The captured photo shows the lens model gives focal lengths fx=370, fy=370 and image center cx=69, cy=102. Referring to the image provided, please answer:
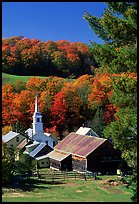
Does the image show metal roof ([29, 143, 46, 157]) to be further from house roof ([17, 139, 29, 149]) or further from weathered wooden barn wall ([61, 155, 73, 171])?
house roof ([17, 139, 29, 149])

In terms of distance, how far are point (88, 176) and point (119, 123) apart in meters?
24.9

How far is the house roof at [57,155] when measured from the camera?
42.4m

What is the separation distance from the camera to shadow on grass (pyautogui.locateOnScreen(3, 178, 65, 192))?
30469mm

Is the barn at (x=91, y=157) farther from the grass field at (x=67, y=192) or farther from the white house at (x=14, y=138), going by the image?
the white house at (x=14, y=138)

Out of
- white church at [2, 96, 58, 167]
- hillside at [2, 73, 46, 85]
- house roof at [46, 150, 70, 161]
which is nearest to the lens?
house roof at [46, 150, 70, 161]

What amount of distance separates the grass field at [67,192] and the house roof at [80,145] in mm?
6487

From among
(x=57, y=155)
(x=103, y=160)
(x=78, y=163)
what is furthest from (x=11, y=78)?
(x=103, y=160)

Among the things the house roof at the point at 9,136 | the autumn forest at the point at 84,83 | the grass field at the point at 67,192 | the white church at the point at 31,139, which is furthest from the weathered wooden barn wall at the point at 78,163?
the house roof at the point at 9,136

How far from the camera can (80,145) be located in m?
42.8

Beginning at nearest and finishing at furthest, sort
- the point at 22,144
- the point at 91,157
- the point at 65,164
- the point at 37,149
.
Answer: the point at 91,157 → the point at 65,164 → the point at 37,149 → the point at 22,144

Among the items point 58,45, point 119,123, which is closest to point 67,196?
point 119,123

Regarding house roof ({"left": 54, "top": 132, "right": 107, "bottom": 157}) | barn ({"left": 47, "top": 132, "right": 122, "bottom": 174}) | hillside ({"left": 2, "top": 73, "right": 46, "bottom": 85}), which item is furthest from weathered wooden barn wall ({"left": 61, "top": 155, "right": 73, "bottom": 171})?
hillside ({"left": 2, "top": 73, "right": 46, "bottom": 85})

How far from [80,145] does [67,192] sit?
49.0ft

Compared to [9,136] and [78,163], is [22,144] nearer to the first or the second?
[9,136]
